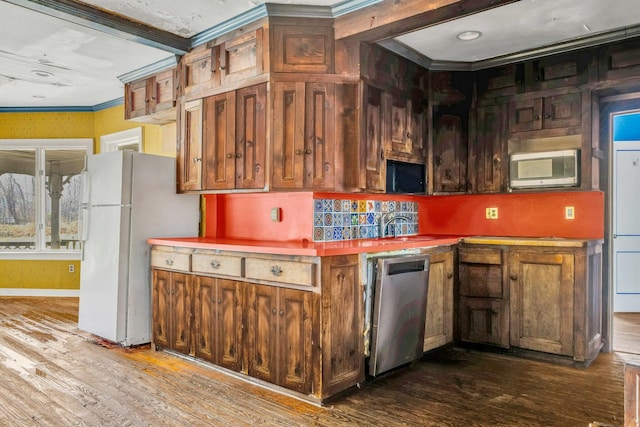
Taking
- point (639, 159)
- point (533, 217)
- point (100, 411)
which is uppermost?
point (639, 159)

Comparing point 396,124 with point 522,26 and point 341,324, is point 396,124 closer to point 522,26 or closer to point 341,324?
point 522,26

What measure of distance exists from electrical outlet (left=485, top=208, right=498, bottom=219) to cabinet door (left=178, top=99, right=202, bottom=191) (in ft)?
8.47

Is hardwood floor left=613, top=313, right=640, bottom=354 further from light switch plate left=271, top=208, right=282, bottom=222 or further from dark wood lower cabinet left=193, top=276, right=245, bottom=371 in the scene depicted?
dark wood lower cabinet left=193, top=276, right=245, bottom=371

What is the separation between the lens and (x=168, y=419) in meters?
2.46

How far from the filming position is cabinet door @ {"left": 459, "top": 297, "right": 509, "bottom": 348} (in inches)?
143

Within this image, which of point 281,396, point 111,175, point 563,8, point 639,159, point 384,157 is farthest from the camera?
point 639,159

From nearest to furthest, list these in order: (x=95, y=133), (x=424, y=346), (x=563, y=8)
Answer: (x=563, y=8) < (x=424, y=346) < (x=95, y=133)

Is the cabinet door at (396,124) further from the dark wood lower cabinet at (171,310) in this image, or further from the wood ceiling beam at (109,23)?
the dark wood lower cabinet at (171,310)

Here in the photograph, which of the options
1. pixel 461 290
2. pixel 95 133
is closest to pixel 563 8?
pixel 461 290

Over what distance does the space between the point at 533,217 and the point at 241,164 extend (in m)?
2.53

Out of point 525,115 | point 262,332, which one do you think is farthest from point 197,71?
point 525,115

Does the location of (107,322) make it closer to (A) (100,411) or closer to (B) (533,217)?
(A) (100,411)

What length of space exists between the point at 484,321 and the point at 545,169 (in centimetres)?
132

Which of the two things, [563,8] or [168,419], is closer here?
[168,419]
